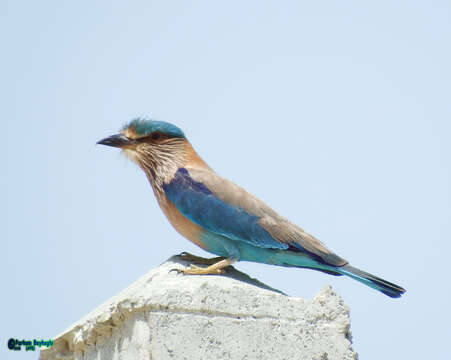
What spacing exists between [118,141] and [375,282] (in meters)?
2.54

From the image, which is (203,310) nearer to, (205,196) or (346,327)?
(346,327)

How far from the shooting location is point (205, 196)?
20.2 feet

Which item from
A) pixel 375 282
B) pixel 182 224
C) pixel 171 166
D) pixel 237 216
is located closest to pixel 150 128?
pixel 171 166

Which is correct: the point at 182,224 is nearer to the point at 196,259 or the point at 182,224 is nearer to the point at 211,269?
the point at 196,259

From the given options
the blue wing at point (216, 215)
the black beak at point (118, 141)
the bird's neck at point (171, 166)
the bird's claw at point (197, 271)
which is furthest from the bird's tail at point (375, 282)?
the black beak at point (118, 141)

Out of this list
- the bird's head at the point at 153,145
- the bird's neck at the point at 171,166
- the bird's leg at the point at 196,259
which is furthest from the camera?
the bird's head at the point at 153,145

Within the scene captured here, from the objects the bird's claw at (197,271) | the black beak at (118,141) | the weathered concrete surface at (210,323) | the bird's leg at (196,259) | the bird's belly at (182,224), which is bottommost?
the weathered concrete surface at (210,323)

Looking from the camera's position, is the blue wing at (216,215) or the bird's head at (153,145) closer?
the blue wing at (216,215)

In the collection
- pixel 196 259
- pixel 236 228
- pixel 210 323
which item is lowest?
pixel 210 323

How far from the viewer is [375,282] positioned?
19.8 ft

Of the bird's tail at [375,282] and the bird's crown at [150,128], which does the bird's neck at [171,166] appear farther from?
the bird's tail at [375,282]

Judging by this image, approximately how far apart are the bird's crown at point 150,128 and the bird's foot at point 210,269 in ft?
4.54

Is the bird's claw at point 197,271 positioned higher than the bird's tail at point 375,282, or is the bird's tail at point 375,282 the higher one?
the bird's claw at point 197,271

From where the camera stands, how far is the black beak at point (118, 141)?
22.1 feet
